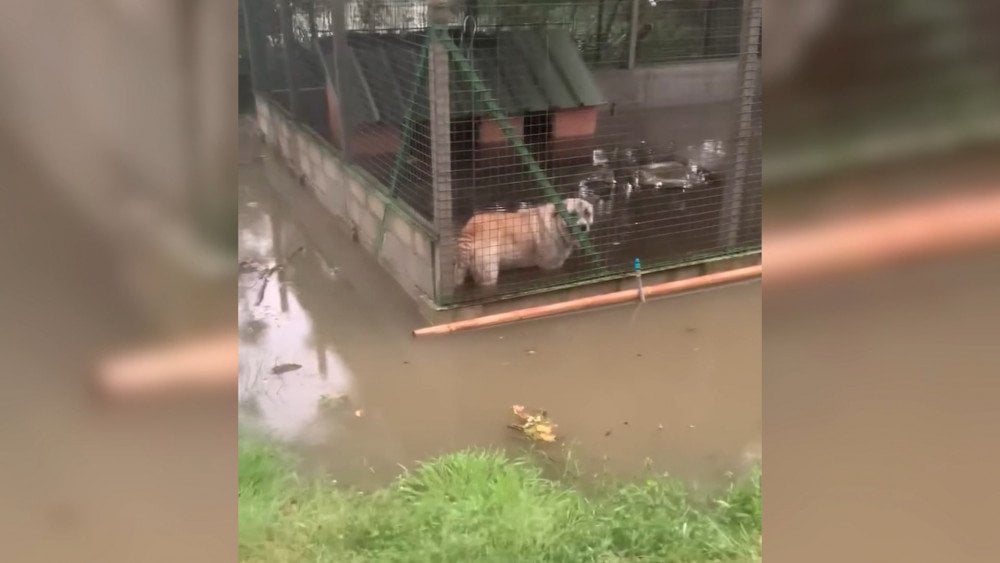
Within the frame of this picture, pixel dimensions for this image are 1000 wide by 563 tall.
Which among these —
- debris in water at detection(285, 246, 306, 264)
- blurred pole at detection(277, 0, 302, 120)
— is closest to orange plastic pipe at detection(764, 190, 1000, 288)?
debris in water at detection(285, 246, 306, 264)

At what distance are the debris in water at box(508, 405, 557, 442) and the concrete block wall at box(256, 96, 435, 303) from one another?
66 cm

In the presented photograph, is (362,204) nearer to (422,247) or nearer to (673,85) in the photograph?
(422,247)

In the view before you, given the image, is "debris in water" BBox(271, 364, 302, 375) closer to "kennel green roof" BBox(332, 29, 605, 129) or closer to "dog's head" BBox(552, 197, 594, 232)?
"kennel green roof" BBox(332, 29, 605, 129)

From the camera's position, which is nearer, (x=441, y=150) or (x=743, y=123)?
(x=441, y=150)

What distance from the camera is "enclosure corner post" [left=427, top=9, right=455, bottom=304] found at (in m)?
2.56

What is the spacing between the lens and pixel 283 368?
2.31 metres

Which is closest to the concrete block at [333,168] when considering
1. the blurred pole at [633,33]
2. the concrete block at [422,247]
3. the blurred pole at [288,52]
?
the blurred pole at [288,52]

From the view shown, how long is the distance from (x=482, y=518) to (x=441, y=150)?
1341 millimetres

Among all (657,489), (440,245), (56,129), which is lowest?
(657,489)

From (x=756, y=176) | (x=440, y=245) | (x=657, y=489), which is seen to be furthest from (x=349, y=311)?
(x=756, y=176)

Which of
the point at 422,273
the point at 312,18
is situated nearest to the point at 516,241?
the point at 422,273

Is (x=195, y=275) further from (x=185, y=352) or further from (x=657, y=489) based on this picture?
(x=657, y=489)

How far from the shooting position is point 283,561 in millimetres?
1431

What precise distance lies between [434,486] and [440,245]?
1.05 meters
